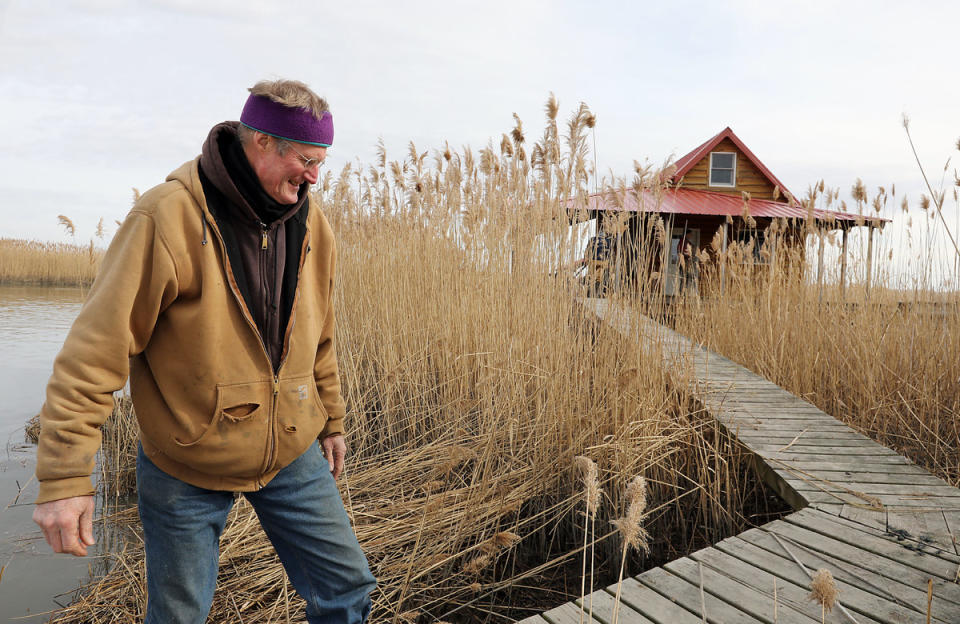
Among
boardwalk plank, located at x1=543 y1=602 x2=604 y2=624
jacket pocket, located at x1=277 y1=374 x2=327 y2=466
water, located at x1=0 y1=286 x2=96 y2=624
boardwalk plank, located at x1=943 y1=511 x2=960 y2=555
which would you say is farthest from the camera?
water, located at x1=0 y1=286 x2=96 y2=624

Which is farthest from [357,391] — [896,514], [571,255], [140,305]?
[896,514]

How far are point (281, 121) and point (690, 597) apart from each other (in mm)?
1795

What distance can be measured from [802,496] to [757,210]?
13553mm

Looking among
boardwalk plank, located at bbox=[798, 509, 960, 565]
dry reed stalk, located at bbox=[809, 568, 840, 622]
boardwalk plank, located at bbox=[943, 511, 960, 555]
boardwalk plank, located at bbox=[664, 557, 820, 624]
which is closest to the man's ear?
dry reed stalk, located at bbox=[809, 568, 840, 622]

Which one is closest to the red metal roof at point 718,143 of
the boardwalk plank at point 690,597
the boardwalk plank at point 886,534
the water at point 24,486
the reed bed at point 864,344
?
the reed bed at point 864,344

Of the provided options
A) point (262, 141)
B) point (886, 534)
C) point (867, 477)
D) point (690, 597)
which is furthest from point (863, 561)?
point (262, 141)

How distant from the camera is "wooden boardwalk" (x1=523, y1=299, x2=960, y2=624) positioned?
1.84 m

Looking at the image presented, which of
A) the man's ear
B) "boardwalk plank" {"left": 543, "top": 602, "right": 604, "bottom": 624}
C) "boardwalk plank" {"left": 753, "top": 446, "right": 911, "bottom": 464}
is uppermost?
the man's ear

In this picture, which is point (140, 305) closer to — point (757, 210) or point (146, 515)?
point (146, 515)

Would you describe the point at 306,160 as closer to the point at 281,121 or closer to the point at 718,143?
the point at 281,121

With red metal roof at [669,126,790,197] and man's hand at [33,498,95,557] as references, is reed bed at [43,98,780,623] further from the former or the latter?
red metal roof at [669,126,790,197]

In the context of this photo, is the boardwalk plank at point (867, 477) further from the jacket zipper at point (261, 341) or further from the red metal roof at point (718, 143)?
the red metal roof at point (718, 143)

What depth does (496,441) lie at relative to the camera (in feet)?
9.86

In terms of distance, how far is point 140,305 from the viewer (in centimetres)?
132
